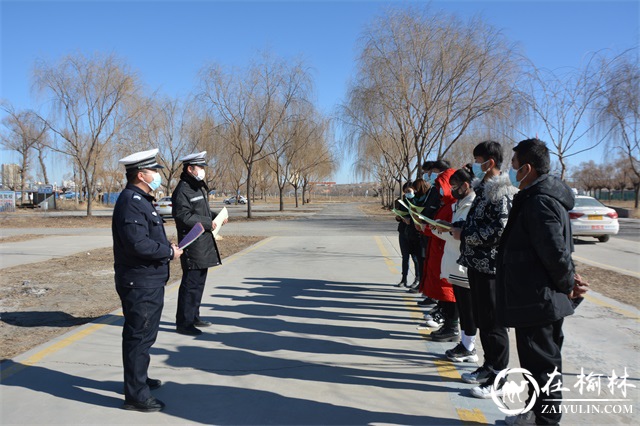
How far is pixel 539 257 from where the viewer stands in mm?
3086

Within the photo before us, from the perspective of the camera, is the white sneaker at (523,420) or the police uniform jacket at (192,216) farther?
the police uniform jacket at (192,216)

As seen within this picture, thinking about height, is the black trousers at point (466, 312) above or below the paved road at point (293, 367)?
above

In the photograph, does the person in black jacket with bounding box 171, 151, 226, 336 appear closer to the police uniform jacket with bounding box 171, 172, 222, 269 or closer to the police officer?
the police uniform jacket with bounding box 171, 172, 222, 269

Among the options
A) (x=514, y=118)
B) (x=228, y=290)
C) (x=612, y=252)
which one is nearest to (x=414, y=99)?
(x=514, y=118)

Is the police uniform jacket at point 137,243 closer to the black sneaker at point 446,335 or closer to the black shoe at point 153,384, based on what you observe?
the black shoe at point 153,384

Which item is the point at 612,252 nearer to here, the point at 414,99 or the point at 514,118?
the point at 514,118

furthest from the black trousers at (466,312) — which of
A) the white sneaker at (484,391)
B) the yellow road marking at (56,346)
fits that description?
the yellow road marking at (56,346)

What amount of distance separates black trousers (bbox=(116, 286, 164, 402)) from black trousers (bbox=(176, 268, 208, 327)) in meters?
1.72

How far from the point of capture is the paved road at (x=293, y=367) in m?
3.46

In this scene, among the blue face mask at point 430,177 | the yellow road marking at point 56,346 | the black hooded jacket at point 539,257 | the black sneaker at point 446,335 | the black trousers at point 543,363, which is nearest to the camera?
the black hooded jacket at point 539,257

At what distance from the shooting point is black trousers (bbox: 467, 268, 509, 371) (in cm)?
393

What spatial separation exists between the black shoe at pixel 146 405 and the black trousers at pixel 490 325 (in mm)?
2748

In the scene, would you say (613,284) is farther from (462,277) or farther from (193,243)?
(193,243)

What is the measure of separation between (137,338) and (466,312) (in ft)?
9.98
